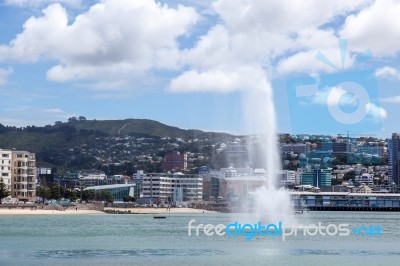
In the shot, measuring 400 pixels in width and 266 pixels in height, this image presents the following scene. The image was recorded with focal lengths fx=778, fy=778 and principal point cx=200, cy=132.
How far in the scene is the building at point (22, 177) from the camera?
436 ft

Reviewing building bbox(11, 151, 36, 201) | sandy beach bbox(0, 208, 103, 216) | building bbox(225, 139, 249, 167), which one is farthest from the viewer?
building bbox(225, 139, 249, 167)

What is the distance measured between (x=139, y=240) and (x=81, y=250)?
34.8 ft

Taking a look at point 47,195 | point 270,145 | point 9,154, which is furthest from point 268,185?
point 47,195

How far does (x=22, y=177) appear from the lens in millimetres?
133750

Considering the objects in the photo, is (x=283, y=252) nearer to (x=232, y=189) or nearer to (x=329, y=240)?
(x=329, y=240)

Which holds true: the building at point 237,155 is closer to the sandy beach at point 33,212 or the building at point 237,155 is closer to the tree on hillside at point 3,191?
the sandy beach at point 33,212

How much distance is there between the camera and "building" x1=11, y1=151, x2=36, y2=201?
436 ft

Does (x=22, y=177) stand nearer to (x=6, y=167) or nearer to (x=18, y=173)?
(x=18, y=173)

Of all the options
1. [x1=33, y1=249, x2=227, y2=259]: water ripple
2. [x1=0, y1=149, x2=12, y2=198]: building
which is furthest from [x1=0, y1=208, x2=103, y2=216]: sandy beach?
[x1=33, y1=249, x2=227, y2=259]: water ripple

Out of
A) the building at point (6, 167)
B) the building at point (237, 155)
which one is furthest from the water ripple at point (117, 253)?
the building at point (237, 155)

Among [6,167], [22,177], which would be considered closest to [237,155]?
[22,177]

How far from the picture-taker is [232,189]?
175m

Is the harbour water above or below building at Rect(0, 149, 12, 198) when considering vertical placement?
below

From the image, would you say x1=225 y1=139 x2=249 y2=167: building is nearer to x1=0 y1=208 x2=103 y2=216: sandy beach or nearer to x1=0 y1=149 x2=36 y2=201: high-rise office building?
x1=0 y1=208 x2=103 y2=216: sandy beach
